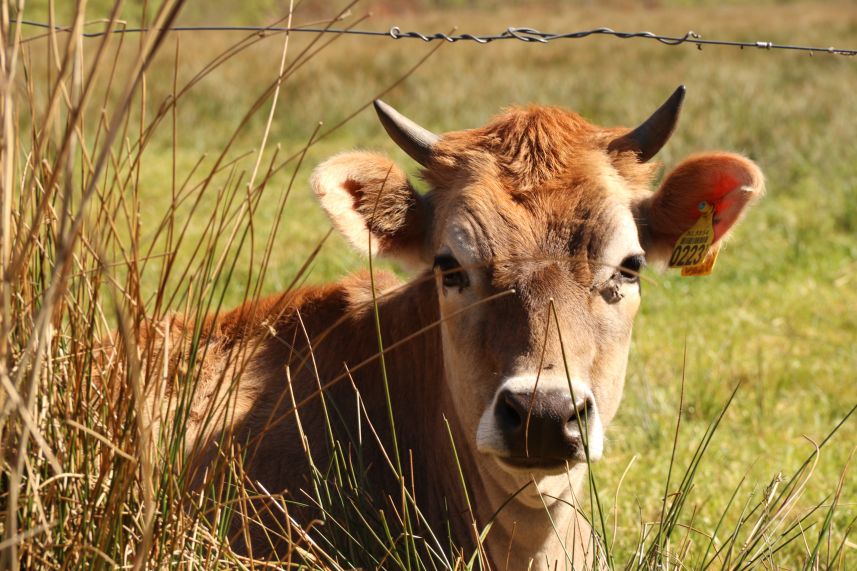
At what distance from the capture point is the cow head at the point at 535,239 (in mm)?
2965

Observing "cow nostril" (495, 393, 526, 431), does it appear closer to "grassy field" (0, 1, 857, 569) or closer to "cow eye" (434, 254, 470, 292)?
"grassy field" (0, 1, 857, 569)

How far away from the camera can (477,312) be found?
334cm

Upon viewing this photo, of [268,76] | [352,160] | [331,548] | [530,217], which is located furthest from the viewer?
[268,76]

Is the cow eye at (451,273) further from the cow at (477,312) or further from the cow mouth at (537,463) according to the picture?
the cow mouth at (537,463)

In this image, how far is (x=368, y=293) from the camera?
4090mm

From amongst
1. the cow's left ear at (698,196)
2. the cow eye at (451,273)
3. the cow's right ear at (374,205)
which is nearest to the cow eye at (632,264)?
the cow's left ear at (698,196)

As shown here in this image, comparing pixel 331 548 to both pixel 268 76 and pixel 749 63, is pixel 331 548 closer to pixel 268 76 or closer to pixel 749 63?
pixel 268 76

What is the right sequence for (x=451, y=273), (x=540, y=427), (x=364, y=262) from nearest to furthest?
(x=540, y=427) → (x=451, y=273) → (x=364, y=262)

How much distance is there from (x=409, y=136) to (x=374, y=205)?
0.30 m

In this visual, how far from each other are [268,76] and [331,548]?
14211mm

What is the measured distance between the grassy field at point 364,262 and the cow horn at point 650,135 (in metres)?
0.53

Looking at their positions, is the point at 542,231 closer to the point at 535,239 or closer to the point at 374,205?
the point at 535,239

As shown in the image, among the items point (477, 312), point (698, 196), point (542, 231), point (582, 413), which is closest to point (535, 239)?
point (542, 231)

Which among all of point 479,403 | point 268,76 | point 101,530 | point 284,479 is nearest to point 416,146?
point 479,403
